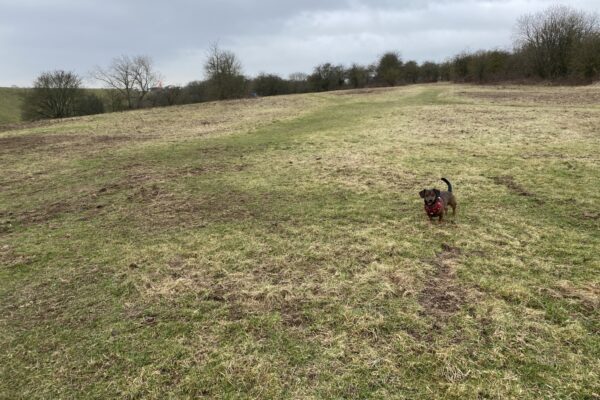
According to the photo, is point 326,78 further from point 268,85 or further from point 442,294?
point 442,294

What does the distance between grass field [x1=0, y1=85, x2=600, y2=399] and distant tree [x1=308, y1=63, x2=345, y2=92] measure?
55925 mm

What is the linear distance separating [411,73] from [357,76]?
9.14 meters

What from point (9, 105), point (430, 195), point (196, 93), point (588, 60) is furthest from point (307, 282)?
point (9, 105)

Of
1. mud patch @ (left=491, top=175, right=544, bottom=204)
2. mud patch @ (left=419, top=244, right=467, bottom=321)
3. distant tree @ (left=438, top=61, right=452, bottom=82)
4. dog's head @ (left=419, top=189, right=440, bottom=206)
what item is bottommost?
mud patch @ (left=419, top=244, right=467, bottom=321)

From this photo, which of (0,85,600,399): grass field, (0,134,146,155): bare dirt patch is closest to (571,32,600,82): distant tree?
(0,85,600,399): grass field

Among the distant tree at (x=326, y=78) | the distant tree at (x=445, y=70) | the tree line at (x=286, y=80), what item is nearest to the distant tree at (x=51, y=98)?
the tree line at (x=286, y=80)

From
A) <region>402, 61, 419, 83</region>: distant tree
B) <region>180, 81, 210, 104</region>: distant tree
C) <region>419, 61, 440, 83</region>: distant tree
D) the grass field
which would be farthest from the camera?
<region>402, 61, 419, 83</region>: distant tree

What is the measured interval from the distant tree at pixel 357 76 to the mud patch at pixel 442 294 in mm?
62262

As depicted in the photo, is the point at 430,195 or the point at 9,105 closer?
the point at 430,195

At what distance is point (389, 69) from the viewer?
61.5m

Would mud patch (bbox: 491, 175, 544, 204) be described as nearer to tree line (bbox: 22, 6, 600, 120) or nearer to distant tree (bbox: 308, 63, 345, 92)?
tree line (bbox: 22, 6, 600, 120)

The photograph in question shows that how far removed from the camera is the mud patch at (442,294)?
3556 millimetres

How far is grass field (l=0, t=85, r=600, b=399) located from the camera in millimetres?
2859

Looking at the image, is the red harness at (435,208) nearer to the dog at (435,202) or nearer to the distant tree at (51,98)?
the dog at (435,202)
